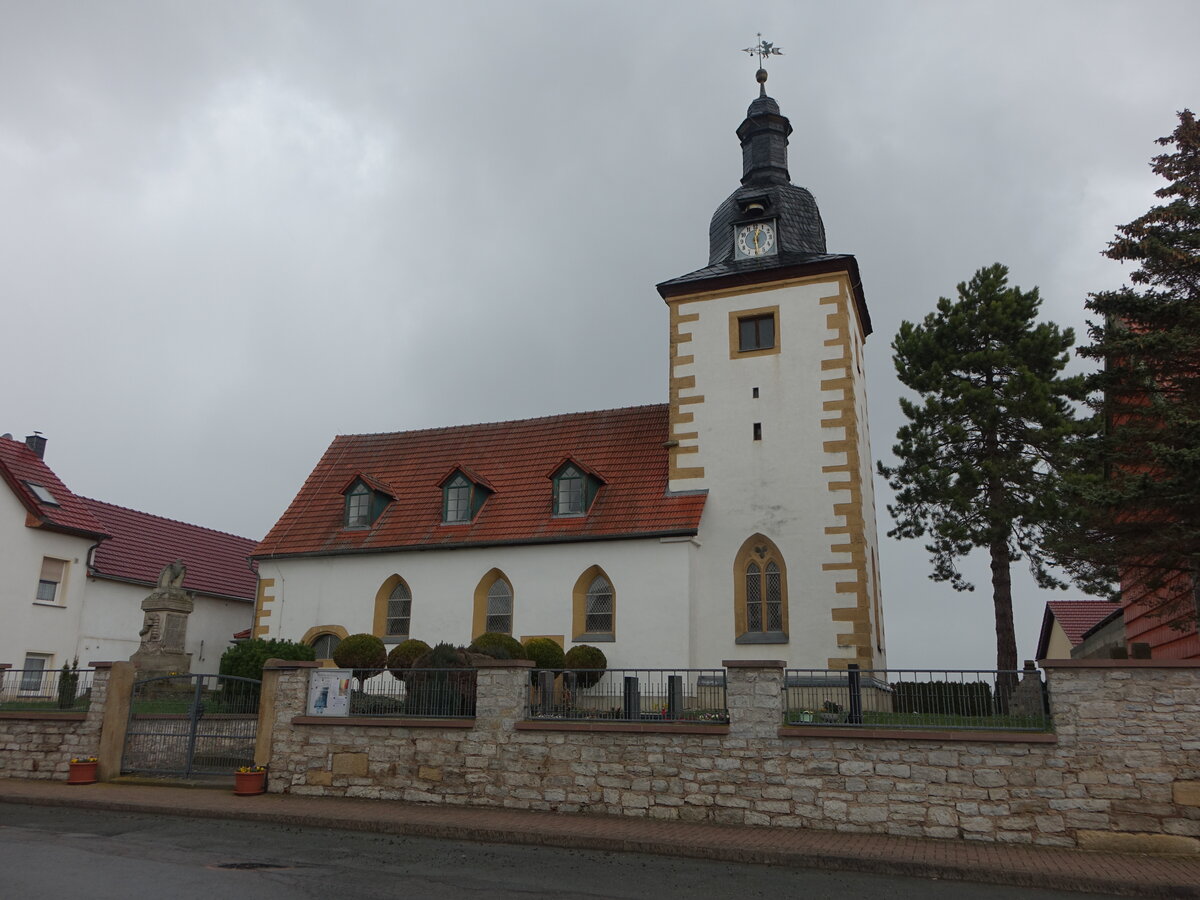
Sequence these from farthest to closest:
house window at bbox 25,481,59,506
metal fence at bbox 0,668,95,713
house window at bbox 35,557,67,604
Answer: house window at bbox 25,481,59,506
house window at bbox 35,557,67,604
metal fence at bbox 0,668,95,713

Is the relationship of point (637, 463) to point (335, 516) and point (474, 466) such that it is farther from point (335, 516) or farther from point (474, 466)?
point (335, 516)

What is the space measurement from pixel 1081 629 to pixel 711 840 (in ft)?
95.8

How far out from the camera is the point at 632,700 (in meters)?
12.9

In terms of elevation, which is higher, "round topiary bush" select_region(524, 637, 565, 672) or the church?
the church

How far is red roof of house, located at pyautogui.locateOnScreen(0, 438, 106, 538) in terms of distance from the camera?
87.5 feet

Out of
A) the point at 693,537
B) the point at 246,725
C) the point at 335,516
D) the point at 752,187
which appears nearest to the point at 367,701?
the point at 246,725

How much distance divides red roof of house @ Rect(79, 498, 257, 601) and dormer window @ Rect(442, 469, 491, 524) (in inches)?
486

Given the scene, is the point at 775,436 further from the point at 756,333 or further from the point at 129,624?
the point at 129,624

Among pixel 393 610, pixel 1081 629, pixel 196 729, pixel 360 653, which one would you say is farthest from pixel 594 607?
pixel 1081 629

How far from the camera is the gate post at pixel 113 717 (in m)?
15.7

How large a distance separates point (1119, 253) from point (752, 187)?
1321 cm

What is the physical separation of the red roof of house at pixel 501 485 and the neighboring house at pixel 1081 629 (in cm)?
1223

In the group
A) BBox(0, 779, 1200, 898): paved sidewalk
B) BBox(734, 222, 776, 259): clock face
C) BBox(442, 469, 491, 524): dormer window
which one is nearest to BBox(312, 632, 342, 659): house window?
BBox(442, 469, 491, 524): dormer window

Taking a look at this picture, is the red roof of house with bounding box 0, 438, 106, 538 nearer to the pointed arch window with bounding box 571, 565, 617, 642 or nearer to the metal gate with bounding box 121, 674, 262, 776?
the metal gate with bounding box 121, 674, 262, 776
